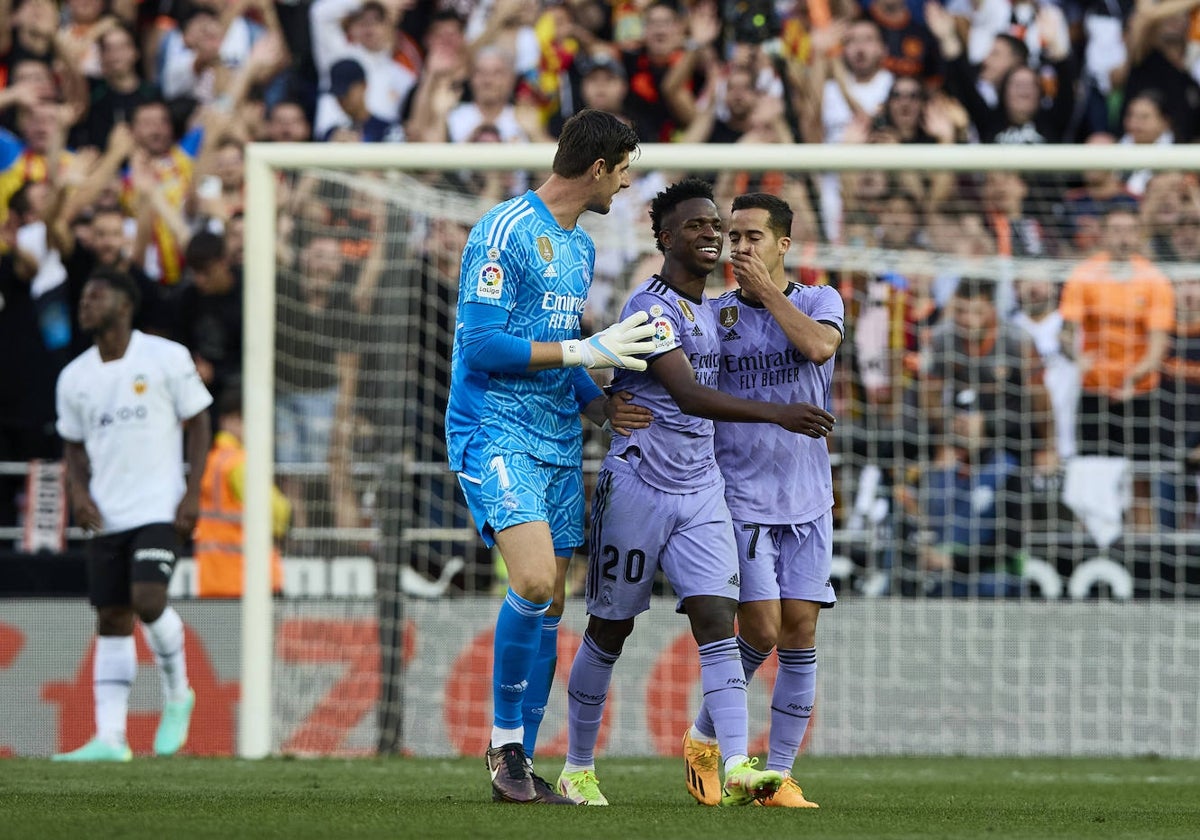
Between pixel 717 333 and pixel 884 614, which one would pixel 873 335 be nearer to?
pixel 884 614

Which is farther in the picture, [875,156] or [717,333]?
[875,156]

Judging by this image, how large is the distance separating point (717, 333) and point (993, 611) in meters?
5.05

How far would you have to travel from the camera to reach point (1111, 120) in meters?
14.2

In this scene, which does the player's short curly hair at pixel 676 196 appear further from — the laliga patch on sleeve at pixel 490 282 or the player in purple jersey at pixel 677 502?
the laliga patch on sleeve at pixel 490 282

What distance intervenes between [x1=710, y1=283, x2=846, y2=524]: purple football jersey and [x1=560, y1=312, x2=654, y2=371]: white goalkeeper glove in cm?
70

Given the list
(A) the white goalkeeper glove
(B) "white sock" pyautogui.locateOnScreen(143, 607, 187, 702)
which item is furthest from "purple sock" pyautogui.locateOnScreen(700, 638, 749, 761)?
(B) "white sock" pyautogui.locateOnScreen(143, 607, 187, 702)

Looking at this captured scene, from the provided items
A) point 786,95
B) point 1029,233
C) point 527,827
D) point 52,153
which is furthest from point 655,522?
point 52,153

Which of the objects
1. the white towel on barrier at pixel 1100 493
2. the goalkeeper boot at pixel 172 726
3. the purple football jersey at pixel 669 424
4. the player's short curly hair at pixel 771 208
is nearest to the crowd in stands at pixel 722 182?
the white towel on barrier at pixel 1100 493

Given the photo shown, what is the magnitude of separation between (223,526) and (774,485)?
19.7 ft

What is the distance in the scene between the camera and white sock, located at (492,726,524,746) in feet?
21.5

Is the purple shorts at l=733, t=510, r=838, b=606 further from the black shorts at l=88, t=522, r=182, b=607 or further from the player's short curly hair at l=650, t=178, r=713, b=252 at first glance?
the black shorts at l=88, t=522, r=182, b=607

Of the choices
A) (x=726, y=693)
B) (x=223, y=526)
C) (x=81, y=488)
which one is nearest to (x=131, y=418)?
(x=81, y=488)

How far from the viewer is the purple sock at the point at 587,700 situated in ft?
22.6

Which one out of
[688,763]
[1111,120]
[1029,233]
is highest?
[1111,120]
